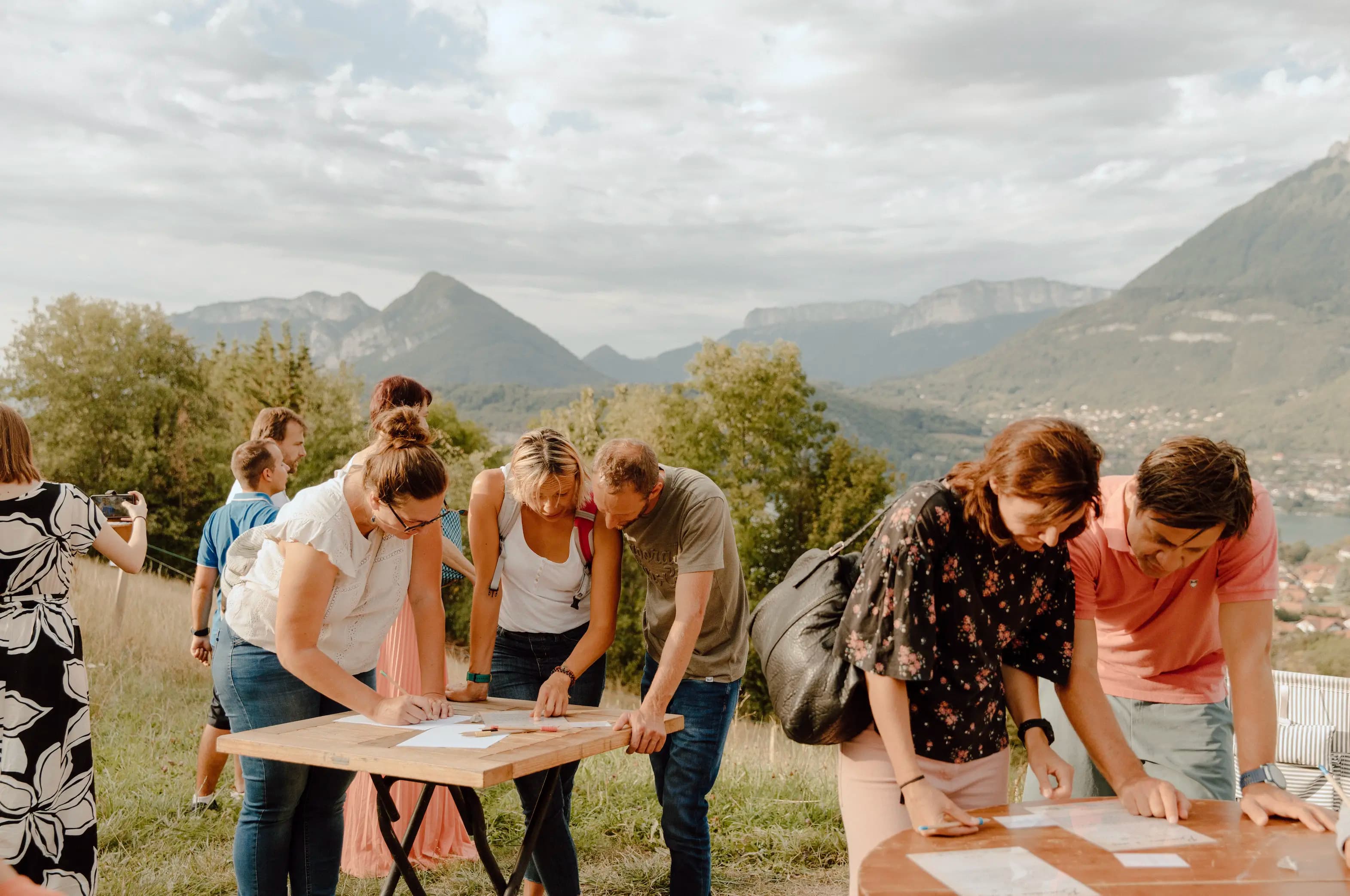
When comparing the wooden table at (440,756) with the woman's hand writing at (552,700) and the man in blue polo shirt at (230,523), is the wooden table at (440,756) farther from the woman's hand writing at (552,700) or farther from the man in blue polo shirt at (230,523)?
the man in blue polo shirt at (230,523)

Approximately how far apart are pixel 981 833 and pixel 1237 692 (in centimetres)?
94

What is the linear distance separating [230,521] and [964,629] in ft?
11.3

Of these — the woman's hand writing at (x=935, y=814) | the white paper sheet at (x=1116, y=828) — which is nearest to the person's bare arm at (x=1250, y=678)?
the white paper sheet at (x=1116, y=828)

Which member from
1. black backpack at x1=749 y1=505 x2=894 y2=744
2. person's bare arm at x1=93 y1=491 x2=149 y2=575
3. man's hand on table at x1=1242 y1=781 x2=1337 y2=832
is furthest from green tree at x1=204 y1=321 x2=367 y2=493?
man's hand on table at x1=1242 y1=781 x2=1337 y2=832

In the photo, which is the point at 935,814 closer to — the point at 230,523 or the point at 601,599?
the point at 601,599

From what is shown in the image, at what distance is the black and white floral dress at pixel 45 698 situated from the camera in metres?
3.08

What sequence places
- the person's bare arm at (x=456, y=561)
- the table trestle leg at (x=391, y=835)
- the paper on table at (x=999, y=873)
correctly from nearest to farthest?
the paper on table at (x=999, y=873) < the table trestle leg at (x=391, y=835) < the person's bare arm at (x=456, y=561)

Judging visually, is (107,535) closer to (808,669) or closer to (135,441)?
(808,669)

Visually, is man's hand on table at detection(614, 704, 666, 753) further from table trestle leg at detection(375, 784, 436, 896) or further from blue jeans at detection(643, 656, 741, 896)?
table trestle leg at detection(375, 784, 436, 896)

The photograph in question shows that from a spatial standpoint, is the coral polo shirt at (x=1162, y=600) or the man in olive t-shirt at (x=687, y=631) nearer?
the coral polo shirt at (x=1162, y=600)

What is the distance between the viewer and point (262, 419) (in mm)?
4891

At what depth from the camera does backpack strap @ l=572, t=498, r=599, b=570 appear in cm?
308

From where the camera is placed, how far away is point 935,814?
206 centimetres

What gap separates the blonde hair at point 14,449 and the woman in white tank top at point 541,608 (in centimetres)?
139
